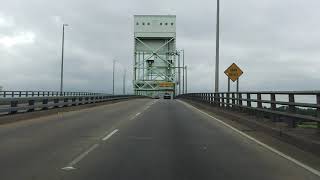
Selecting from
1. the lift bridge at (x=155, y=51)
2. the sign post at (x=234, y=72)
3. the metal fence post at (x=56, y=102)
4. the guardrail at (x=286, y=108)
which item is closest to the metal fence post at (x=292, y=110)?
the guardrail at (x=286, y=108)

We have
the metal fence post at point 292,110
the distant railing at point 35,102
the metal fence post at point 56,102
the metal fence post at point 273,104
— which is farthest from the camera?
the metal fence post at point 56,102

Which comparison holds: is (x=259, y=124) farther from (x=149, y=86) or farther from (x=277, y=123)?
(x=149, y=86)

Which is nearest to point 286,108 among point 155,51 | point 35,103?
point 35,103

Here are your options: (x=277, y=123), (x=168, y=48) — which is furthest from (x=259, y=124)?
(x=168, y=48)

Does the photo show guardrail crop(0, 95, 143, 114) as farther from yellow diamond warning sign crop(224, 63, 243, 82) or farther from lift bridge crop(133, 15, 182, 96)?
lift bridge crop(133, 15, 182, 96)

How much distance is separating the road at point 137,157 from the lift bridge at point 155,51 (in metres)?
92.8

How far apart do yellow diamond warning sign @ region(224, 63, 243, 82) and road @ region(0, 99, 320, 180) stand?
1520 cm

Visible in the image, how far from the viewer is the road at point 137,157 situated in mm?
9719

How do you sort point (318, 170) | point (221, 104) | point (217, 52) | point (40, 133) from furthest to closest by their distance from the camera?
point (217, 52) → point (221, 104) → point (40, 133) → point (318, 170)

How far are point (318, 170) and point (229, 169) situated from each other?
5.84 ft

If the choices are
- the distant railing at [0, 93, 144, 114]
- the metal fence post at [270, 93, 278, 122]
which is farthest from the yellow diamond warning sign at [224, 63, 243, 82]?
the metal fence post at [270, 93, 278, 122]

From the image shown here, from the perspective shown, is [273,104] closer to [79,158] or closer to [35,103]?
[79,158]

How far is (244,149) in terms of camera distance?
13.8 meters

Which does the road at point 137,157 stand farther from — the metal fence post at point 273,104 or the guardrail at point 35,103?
the guardrail at point 35,103
